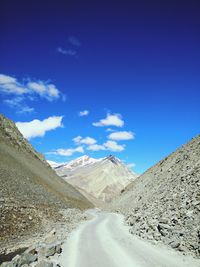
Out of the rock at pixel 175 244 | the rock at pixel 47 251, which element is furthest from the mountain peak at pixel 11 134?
the rock at pixel 175 244

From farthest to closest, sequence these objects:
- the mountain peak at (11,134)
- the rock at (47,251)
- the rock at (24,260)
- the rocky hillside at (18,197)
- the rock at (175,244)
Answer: the mountain peak at (11,134) → the rocky hillside at (18,197) → the rock at (47,251) → the rock at (175,244) → the rock at (24,260)

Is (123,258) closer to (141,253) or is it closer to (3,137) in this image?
(141,253)

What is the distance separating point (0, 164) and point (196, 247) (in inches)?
2259

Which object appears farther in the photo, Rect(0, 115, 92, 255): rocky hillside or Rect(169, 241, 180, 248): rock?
Rect(0, 115, 92, 255): rocky hillside

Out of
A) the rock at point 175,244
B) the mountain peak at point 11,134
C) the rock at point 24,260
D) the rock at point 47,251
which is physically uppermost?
the mountain peak at point 11,134

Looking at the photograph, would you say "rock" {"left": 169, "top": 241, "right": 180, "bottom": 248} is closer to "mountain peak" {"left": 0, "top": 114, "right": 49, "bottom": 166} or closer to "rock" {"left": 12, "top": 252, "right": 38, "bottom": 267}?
"rock" {"left": 12, "top": 252, "right": 38, "bottom": 267}

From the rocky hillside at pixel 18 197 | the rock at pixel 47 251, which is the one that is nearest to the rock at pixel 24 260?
the rock at pixel 47 251

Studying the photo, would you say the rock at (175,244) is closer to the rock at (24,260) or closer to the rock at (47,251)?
the rock at (47,251)

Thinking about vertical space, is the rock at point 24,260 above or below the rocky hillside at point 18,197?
below

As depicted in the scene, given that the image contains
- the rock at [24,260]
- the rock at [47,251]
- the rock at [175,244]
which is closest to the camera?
the rock at [24,260]

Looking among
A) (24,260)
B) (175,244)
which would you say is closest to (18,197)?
(24,260)

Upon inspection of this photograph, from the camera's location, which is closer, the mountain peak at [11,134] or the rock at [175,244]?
the rock at [175,244]

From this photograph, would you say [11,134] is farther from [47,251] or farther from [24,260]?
[24,260]

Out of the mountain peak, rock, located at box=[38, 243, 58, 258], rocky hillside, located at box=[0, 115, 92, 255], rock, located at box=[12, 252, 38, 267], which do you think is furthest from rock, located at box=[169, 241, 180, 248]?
the mountain peak
